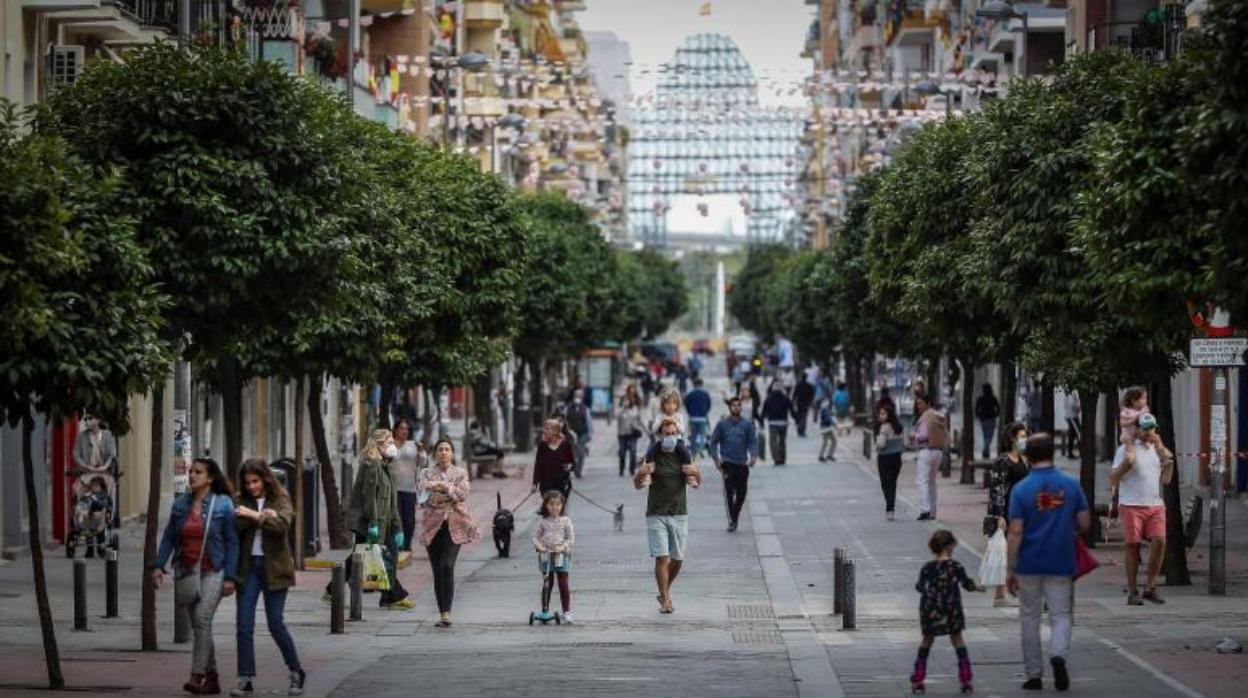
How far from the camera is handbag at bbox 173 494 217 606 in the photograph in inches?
716

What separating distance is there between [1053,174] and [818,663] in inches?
391

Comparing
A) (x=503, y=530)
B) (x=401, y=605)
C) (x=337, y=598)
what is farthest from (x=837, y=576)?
(x=503, y=530)

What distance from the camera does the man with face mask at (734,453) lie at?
120 feet

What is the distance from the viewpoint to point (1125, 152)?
2142 centimetres

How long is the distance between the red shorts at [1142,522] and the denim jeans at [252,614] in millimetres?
8778

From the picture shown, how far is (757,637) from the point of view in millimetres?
23062

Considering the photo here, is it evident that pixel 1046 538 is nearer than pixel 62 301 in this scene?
Yes

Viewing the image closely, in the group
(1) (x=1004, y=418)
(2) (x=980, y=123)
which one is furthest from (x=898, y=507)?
(2) (x=980, y=123)

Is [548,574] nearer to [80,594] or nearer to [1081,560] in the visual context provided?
[80,594]

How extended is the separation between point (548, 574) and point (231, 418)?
4.47m

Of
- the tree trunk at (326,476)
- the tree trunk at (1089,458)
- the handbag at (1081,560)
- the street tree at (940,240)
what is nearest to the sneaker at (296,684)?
the handbag at (1081,560)

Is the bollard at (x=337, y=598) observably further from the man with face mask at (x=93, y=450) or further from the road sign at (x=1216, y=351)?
the man with face mask at (x=93, y=450)

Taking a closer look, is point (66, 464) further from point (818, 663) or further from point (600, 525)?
point (818, 663)

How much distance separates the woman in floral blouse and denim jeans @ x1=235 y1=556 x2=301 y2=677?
5.53 metres
